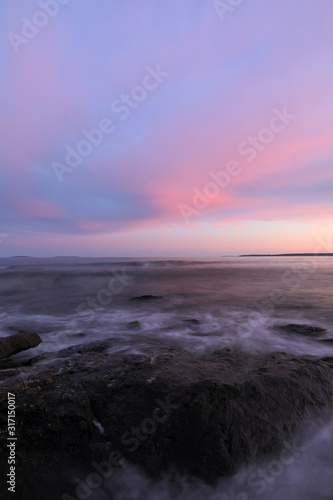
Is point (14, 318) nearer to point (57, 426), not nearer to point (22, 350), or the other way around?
point (22, 350)

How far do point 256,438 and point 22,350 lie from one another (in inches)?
210

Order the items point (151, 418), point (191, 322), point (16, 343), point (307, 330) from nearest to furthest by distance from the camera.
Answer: point (151, 418), point (16, 343), point (307, 330), point (191, 322)

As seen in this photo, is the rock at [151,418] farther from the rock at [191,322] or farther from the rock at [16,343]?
the rock at [191,322]

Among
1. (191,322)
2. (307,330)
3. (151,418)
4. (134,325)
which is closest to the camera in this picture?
(151,418)

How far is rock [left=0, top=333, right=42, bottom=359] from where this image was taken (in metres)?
5.39

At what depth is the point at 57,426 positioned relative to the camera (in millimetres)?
2762

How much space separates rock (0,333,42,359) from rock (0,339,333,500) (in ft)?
6.34

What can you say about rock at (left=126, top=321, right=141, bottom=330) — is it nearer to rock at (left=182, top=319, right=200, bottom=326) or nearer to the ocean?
the ocean

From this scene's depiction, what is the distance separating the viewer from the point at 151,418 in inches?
114

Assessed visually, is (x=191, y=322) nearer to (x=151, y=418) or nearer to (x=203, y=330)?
(x=203, y=330)

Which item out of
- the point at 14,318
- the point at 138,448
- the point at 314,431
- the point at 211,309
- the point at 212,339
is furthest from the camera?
the point at 211,309

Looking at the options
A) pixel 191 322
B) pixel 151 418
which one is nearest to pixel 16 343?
pixel 151 418

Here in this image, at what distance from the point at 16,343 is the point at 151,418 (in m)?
4.32

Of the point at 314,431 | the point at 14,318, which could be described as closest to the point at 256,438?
the point at 314,431
